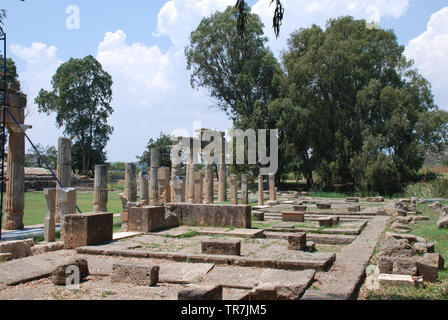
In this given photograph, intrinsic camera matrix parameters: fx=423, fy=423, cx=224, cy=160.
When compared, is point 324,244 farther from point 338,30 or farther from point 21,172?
point 338,30

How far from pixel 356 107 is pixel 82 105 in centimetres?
2990

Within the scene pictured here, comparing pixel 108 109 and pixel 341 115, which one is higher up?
pixel 108 109

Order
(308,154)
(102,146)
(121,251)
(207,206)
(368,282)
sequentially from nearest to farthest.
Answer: (368,282) < (121,251) < (207,206) < (308,154) < (102,146)

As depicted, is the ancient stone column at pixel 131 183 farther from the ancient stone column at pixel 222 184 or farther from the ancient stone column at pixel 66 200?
the ancient stone column at pixel 222 184

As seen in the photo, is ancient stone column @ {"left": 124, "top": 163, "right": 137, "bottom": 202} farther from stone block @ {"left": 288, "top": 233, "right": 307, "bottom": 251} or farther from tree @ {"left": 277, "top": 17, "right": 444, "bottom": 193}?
tree @ {"left": 277, "top": 17, "right": 444, "bottom": 193}

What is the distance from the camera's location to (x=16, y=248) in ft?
27.0

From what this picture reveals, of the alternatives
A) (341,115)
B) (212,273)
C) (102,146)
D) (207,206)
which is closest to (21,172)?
(207,206)

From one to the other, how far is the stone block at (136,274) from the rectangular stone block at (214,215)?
680 cm

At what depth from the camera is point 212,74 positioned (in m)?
39.7

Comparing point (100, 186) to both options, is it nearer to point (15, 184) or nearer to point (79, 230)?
point (15, 184)

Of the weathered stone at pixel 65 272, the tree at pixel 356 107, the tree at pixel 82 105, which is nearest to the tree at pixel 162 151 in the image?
the tree at pixel 82 105

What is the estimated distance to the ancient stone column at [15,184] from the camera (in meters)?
13.5

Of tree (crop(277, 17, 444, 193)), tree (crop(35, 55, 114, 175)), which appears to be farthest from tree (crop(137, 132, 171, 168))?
tree (crop(277, 17, 444, 193))
